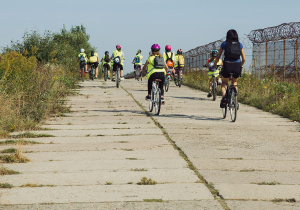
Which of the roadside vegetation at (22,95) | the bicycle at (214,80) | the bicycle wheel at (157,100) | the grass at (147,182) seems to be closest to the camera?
the grass at (147,182)

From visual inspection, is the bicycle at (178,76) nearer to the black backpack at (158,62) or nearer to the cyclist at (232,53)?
the black backpack at (158,62)

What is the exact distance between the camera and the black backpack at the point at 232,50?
1044cm

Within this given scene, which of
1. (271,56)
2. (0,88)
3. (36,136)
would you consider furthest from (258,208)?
(271,56)

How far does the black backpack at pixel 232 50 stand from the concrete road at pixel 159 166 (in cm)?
A: 139

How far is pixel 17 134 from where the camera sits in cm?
837

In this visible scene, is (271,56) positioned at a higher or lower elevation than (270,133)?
higher

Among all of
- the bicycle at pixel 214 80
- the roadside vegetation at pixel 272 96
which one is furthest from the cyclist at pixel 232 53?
the bicycle at pixel 214 80

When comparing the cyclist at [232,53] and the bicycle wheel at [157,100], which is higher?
the cyclist at [232,53]

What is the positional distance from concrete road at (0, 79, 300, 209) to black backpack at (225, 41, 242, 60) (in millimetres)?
1390

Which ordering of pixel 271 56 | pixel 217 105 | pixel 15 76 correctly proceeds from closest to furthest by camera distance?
pixel 15 76
pixel 217 105
pixel 271 56

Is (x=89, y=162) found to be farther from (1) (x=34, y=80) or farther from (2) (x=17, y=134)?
(1) (x=34, y=80)

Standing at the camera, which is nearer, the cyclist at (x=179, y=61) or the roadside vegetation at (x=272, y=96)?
the roadside vegetation at (x=272, y=96)

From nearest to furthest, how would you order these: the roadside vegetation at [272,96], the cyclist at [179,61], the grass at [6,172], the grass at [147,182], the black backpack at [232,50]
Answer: the grass at [147,182]
the grass at [6,172]
the black backpack at [232,50]
the roadside vegetation at [272,96]
the cyclist at [179,61]

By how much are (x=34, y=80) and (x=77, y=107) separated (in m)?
1.92
